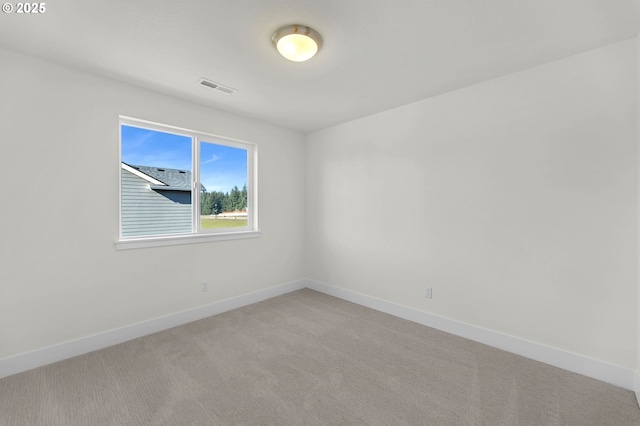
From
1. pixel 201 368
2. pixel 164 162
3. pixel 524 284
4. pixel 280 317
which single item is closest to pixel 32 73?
pixel 164 162

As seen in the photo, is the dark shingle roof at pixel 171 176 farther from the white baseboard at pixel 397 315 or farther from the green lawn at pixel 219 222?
the white baseboard at pixel 397 315

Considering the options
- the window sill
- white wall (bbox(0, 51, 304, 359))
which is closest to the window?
the window sill

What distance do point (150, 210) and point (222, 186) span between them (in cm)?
90

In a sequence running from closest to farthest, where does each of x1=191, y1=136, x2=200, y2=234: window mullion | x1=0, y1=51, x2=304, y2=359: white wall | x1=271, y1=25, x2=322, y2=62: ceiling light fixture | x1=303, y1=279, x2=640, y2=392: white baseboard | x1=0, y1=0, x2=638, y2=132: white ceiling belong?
x1=0, y1=0, x2=638, y2=132: white ceiling → x1=271, y1=25, x2=322, y2=62: ceiling light fixture → x1=303, y1=279, x2=640, y2=392: white baseboard → x1=0, y1=51, x2=304, y2=359: white wall → x1=191, y1=136, x2=200, y2=234: window mullion

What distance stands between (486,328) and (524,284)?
563mm

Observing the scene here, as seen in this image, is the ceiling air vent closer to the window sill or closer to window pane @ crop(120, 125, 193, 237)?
window pane @ crop(120, 125, 193, 237)

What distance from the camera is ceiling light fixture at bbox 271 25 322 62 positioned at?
6.07ft

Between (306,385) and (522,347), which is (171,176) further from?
(522,347)

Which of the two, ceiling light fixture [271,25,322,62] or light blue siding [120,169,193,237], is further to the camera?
light blue siding [120,169,193,237]

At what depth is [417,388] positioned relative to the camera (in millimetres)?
1996

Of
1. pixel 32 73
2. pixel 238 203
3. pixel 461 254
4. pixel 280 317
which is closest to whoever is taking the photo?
A: pixel 32 73

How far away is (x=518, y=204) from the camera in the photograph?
247 centimetres

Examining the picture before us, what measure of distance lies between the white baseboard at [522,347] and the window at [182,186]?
2121 mm

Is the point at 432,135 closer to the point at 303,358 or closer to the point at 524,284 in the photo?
the point at 524,284
